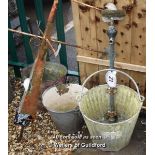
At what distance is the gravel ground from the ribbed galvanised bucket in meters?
0.44

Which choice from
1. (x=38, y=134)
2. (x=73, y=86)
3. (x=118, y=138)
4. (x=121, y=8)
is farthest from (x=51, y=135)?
(x=121, y=8)

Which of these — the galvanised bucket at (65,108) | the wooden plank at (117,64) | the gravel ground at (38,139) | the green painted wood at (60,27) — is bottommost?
the gravel ground at (38,139)

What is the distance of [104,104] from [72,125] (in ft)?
1.40

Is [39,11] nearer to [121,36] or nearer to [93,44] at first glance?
[93,44]

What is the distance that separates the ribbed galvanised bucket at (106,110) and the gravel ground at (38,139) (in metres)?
0.44

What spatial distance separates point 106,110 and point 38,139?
2.78 feet

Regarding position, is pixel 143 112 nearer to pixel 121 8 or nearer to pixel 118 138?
pixel 118 138

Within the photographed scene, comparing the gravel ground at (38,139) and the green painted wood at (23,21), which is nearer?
the gravel ground at (38,139)

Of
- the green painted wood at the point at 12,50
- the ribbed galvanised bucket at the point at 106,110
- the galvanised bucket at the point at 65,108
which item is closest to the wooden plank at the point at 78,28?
the galvanised bucket at the point at 65,108

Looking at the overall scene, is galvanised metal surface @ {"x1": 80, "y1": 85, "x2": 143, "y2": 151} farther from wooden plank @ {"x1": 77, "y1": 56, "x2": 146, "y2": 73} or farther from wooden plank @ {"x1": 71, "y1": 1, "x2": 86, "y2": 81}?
wooden plank @ {"x1": 71, "y1": 1, "x2": 86, "y2": 81}

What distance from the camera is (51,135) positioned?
13.7 ft

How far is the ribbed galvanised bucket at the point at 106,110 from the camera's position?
3552 millimetres

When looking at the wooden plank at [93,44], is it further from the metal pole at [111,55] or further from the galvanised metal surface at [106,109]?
the metal pole at [111,55]

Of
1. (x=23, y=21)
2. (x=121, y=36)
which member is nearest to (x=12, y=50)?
(x=23, y=21)
